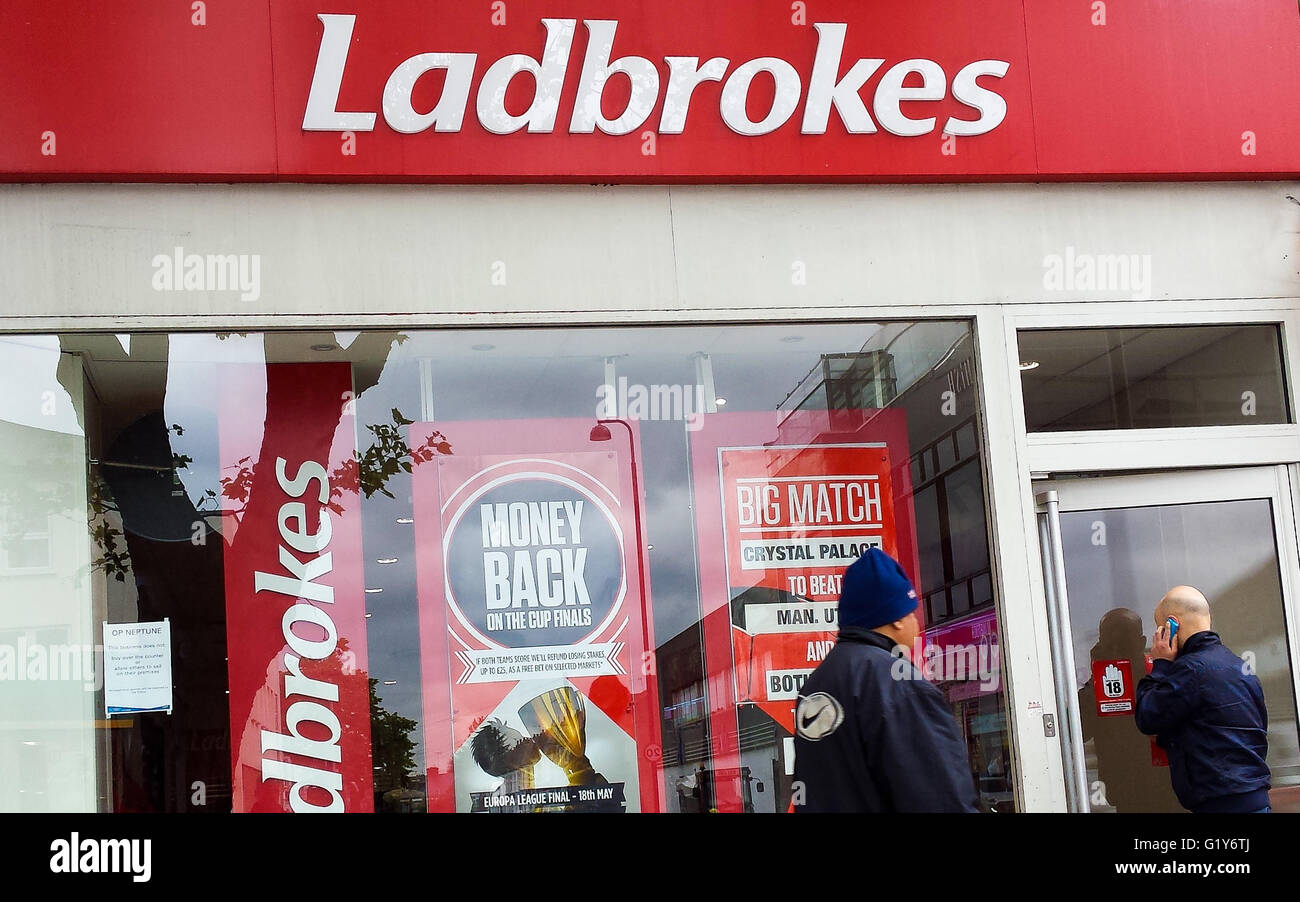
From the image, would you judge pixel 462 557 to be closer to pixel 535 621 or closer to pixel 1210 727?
pixel 535 621

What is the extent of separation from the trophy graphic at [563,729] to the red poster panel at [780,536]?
0.60m

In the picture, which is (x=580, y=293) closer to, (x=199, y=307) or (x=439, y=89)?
(x=439, y=89)

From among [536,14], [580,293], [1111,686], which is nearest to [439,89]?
[536,14]

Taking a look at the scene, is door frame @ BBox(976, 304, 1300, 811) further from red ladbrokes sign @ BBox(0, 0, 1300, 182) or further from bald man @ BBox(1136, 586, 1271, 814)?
red ladbrokes sign @ BBox(0, 0, 1300, 182)

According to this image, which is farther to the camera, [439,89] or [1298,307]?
[1298,307]

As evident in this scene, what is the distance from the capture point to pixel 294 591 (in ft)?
18.8

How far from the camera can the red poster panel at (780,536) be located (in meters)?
5.93

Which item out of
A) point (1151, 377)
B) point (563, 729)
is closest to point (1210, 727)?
point (1151, 377)

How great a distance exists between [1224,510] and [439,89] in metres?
4.31

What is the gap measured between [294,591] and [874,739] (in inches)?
117

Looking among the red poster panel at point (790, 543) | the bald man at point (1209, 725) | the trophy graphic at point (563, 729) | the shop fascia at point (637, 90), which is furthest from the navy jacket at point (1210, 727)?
the shop fascia at point (637, 90)

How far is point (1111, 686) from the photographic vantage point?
20.3ft

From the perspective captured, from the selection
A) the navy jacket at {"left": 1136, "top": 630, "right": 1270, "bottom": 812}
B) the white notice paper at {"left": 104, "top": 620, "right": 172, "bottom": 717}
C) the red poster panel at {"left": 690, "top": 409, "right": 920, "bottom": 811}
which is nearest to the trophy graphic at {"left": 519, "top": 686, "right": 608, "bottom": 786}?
the red poster panel at {"left": 690, "top": 409, "right": 920, "bottom": 811}
